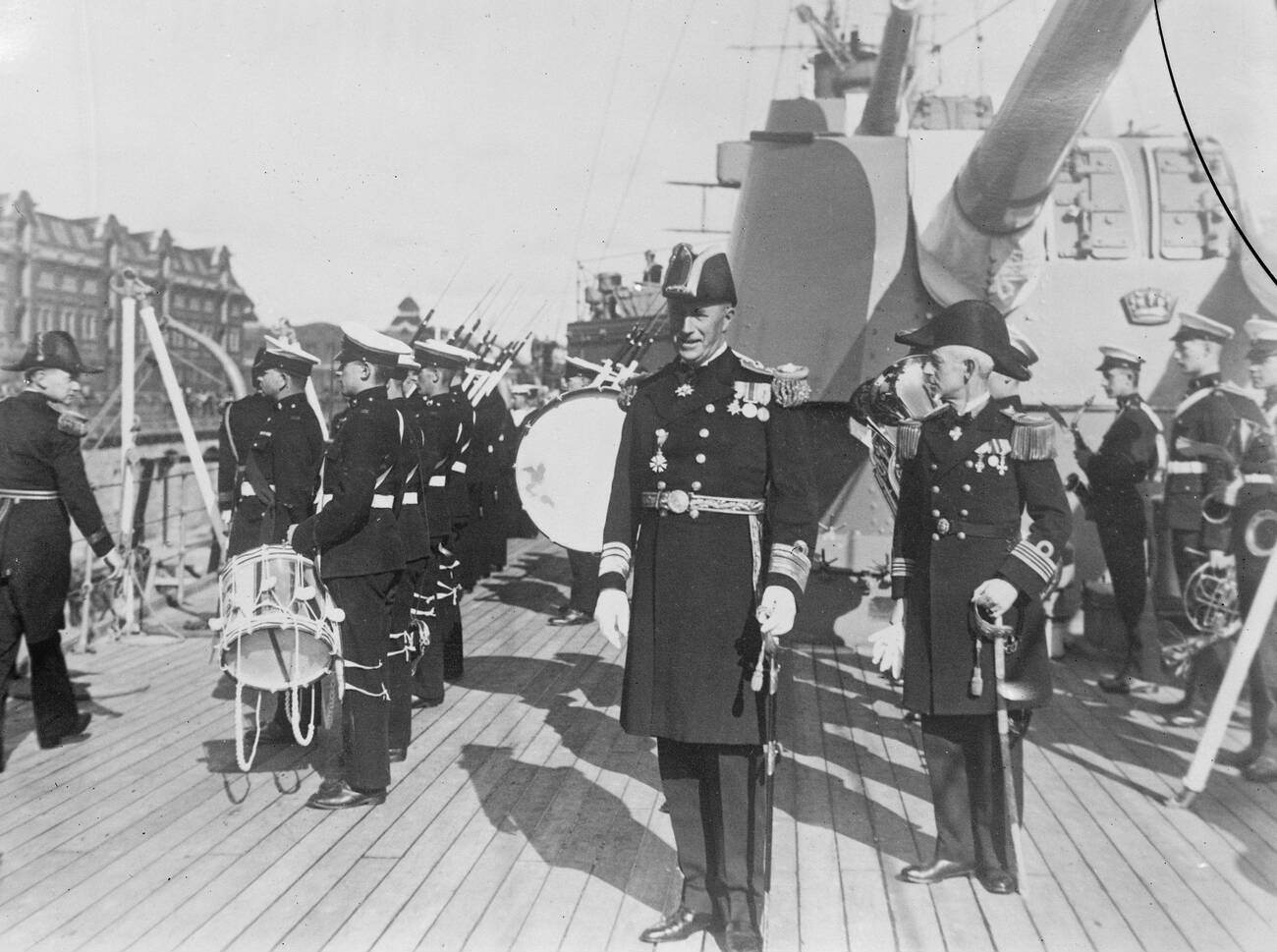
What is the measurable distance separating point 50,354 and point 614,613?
9.98ft

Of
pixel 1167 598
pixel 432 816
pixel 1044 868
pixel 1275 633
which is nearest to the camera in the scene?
pixel 1044 868

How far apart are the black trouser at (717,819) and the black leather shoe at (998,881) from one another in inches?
28.5

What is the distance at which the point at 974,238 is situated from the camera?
5.81 metres

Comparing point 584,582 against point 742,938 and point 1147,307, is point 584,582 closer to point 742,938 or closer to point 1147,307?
point 1147,307

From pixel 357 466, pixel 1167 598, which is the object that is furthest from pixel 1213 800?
pixel 357 466

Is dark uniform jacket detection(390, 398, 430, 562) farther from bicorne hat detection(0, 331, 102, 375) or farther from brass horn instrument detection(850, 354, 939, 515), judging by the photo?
brass horn instrument detection(850, 354, 939, 515)

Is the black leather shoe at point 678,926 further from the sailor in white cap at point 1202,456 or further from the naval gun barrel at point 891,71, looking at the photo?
the naval gun barrel at point 891,71

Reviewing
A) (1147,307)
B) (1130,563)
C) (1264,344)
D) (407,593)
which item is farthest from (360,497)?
(1147,307)

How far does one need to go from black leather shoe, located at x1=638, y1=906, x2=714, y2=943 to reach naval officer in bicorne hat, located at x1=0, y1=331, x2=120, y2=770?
285 centimetres

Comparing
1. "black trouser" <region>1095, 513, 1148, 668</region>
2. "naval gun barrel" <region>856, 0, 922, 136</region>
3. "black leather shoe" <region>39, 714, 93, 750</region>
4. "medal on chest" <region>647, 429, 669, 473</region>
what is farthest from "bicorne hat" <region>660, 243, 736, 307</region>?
→ "black trouser" <region>1095, 513, 1148, 668</region>

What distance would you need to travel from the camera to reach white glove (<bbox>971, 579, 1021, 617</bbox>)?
131 inches

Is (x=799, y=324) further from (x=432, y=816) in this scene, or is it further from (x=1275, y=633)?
(x=432, y=816)

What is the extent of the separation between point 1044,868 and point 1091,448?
3.70 metres

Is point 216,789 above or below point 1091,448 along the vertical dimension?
below
